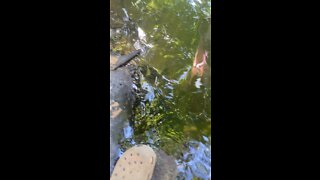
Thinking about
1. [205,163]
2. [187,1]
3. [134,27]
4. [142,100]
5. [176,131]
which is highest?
[187,1]

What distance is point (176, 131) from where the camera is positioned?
1711 millimetres

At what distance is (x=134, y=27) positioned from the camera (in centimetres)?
178

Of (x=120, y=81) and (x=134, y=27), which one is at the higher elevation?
(x=134, y=27)

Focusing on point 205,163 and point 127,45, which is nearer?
point 205,163

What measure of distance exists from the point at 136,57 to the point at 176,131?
44cm

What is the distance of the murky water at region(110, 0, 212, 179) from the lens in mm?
1689

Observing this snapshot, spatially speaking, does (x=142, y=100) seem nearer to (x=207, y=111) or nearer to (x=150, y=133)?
(x=150, y=133)

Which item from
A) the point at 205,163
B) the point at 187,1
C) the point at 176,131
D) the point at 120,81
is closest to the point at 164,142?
the point at 176,131

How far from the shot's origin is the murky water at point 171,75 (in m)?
1.69

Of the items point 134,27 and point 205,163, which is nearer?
point 205,163

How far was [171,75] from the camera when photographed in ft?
5.72

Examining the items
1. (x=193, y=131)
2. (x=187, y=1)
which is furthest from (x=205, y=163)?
(x=187, y=1)

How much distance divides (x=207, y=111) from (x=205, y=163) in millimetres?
257

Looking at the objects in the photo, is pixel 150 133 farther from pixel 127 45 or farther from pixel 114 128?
pixel 127 45
